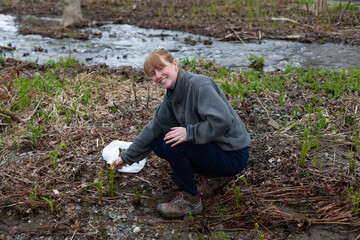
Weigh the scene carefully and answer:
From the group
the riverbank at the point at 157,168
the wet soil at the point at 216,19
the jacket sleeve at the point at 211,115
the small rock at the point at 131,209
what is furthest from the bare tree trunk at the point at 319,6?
the small rock at the point at 131,209

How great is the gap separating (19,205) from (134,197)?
91 cm

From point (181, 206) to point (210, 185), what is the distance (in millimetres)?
390

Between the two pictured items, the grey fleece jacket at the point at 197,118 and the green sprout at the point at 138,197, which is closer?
the grey fleece jacket at the point at 197,118

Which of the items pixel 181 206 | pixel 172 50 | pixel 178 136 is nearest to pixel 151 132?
pixel 178 136

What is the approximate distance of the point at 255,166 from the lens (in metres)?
3.63

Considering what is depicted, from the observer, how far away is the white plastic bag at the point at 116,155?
361 cm

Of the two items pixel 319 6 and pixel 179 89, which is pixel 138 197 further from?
pixel 319 6

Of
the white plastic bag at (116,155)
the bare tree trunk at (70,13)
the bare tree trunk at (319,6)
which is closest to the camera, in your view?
the white plastic bag at (116,155)

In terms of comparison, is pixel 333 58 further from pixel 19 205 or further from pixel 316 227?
pixel 19 205

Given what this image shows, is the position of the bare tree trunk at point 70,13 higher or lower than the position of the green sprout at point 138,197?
higher

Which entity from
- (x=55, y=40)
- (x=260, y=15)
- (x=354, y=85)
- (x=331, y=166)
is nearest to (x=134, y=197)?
(x=331, y=166)

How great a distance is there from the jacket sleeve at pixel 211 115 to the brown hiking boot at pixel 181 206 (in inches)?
21.6

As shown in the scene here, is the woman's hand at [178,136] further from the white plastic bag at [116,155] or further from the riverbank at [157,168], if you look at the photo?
the white plastic bag at [116,155]

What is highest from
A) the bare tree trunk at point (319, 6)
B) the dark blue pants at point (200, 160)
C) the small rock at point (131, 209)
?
the bare tree trunk at point (319, 6)
